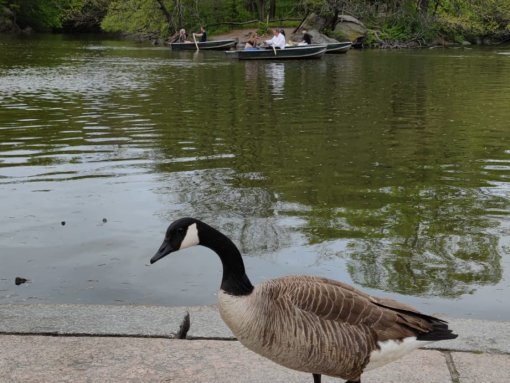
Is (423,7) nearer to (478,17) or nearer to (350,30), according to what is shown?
(478,17)

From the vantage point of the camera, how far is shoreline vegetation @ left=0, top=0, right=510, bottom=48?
4884cm

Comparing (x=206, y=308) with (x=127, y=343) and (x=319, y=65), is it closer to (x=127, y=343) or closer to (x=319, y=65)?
(x=127, y=343)

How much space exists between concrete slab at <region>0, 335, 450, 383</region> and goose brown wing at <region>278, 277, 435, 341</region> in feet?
1.59

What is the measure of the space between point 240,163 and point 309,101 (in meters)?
8.40

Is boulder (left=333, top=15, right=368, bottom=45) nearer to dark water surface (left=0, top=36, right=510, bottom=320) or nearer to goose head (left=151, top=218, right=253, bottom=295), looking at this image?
dark water surface (left=0, top=36, right=510, bottom=320)

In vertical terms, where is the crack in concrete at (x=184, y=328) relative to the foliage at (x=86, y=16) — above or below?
below

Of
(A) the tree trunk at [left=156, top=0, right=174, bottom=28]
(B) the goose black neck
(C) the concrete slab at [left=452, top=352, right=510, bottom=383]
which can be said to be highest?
(A) the tree trunk at [left=156, top=0, right=174, bottom=28]

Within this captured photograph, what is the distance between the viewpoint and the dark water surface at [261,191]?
242 inches

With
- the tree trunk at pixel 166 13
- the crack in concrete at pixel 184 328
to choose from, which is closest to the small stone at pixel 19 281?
the crack in concrete at pixel 184 328

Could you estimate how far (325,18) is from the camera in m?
50.7

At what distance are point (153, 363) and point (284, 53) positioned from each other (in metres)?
33.2

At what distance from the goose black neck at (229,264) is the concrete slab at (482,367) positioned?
1.35 meters

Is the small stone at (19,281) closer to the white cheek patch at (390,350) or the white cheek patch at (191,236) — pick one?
the white cheek patch at (191,236)

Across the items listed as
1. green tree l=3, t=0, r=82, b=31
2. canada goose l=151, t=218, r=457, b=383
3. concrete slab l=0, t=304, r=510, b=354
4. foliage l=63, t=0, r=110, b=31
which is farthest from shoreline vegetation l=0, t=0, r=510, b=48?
canada goose l=151, t=218, r=457, b=383
